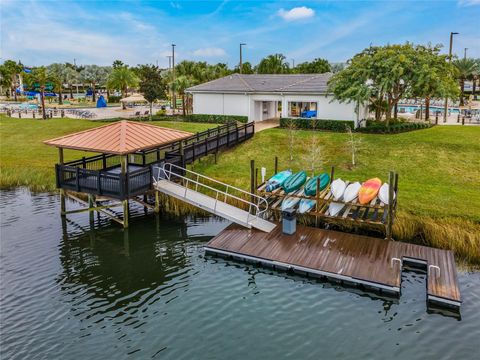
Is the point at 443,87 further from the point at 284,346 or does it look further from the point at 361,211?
the point at 284,346

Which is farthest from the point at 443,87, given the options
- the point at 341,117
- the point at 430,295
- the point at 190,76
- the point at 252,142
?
the point at 190,76

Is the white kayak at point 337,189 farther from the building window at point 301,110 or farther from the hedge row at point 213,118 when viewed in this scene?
the hedge row at point 213,118

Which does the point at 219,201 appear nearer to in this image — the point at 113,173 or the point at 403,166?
the point at 113,173

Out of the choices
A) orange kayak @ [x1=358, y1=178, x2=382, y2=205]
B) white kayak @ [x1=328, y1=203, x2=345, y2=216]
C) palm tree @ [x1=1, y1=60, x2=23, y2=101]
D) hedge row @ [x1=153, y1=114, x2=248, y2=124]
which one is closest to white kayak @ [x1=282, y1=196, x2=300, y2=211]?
white kayak @ [x1=328, y1=203, x2=345, y2=216]

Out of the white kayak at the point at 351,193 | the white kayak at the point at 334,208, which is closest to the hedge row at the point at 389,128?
the white kayak at the point at 351,193

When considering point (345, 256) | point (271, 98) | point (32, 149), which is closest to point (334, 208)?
point (345, 256)

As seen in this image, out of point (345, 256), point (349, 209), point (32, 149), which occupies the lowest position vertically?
point (345, 256)
